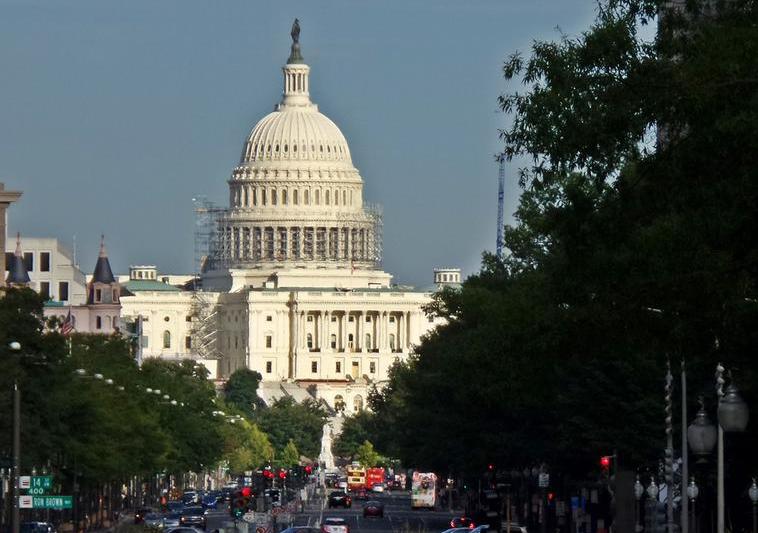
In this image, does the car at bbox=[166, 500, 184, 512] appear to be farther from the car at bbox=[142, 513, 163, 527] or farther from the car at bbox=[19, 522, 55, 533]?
the car at bbox=[19, 522, 55, 533]

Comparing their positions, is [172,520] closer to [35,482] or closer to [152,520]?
[152,520]

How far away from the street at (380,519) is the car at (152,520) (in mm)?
1979

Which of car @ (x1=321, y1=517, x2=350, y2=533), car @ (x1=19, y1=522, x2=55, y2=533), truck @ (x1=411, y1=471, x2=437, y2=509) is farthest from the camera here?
truck @ (x1=411, y1=471, x2=437, y2=509)

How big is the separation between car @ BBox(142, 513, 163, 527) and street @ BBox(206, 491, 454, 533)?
1.98 meters

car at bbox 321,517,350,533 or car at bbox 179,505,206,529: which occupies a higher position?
car at bbox 179,505,206,529

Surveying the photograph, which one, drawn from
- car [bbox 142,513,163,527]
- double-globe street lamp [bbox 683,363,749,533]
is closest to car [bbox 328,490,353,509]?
car [bbox 142,513,163,527]

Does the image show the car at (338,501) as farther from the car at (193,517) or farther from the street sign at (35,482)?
the street sign at (35,482)

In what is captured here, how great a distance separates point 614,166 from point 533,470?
7066 centimetres

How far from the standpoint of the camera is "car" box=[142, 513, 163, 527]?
9683cm

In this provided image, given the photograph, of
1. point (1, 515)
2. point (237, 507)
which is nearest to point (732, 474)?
point (237, 507)


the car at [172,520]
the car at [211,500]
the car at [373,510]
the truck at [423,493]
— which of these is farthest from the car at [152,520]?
the truck at [423,493]

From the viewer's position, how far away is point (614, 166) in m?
36.9

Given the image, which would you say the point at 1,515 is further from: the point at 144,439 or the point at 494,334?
the point at 144,439

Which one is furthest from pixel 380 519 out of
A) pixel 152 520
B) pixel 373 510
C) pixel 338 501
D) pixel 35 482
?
pixel 35 482
